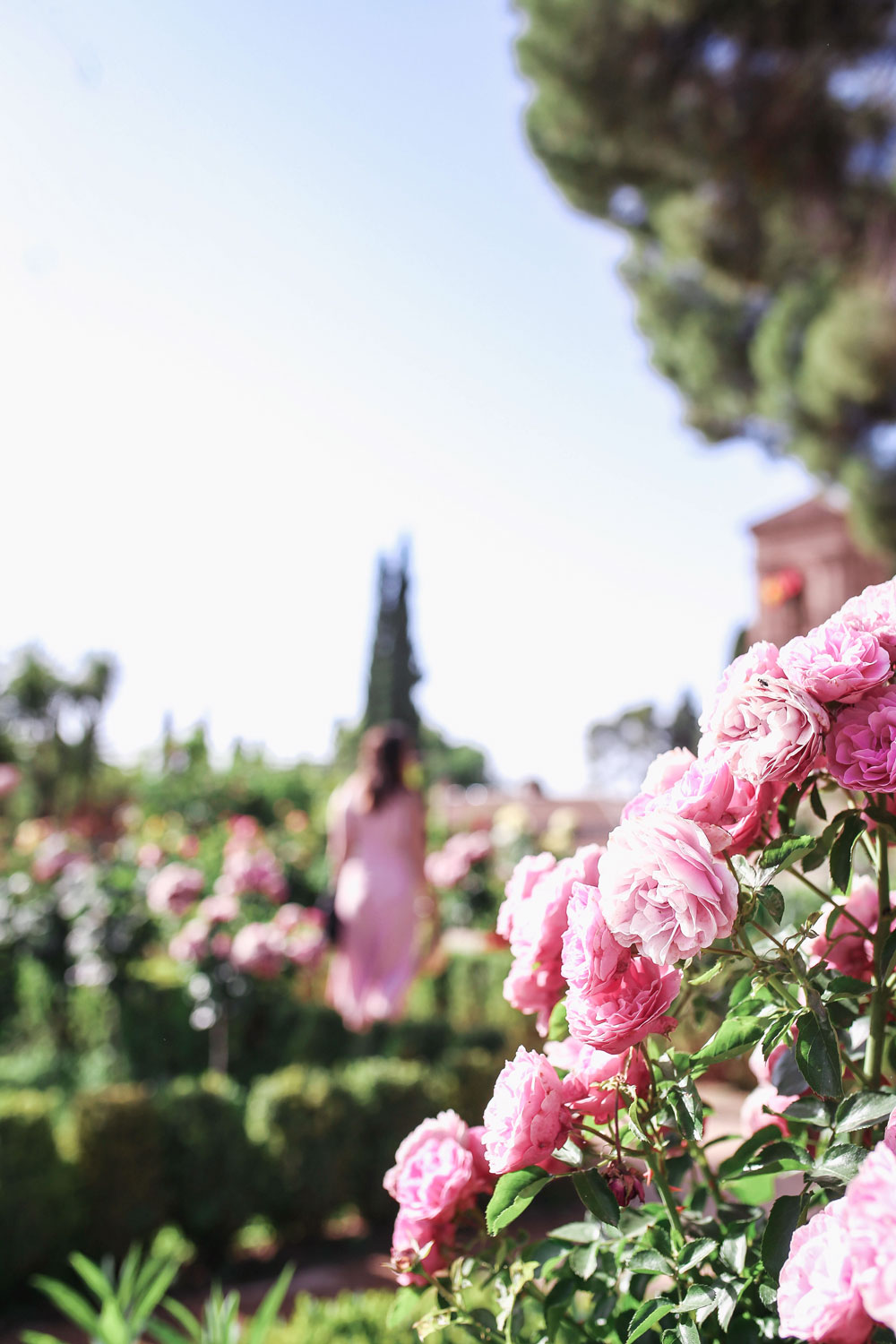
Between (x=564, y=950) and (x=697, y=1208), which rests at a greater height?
(x=564, y=950)

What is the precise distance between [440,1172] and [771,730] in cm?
54

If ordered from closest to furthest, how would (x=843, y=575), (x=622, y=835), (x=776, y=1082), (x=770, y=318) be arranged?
(x=622, y=835), (x=776, y=1082), (x=770, y=318), (x=843, y=575)

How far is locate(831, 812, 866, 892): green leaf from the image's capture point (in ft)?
2.57

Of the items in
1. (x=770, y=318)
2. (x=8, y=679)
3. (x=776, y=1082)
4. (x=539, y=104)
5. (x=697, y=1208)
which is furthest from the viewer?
(x=8, y=679)

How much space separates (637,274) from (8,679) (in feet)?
62.7

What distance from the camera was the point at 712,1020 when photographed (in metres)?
1.12

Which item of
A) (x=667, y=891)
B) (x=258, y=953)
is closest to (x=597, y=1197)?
(x=667, y=891)

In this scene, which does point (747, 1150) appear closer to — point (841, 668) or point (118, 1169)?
point (841, 668)

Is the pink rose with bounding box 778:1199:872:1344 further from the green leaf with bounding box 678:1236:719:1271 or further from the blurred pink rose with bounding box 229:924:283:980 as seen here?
the blurred pink rose with bounding box 229:924:283:980

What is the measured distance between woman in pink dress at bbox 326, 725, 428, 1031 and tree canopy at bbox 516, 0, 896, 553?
21.9 ft

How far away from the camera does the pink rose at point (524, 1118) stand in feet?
2.58

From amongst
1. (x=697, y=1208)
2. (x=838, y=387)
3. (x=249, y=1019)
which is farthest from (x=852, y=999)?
(x=838, y=387)

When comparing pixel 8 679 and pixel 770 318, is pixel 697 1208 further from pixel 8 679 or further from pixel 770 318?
pixel 8 679

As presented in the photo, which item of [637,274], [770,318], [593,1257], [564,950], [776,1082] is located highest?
[637,274]
